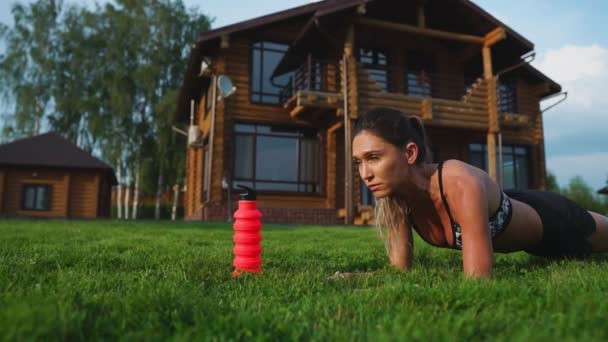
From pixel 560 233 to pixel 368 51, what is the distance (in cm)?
1509

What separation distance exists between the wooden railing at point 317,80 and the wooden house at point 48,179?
9680mm

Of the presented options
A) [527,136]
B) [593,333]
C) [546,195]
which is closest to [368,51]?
[527,136]

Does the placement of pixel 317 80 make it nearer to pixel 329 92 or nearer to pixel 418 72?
pixel 329 92

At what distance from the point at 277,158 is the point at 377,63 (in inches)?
210

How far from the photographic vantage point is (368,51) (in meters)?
18.0

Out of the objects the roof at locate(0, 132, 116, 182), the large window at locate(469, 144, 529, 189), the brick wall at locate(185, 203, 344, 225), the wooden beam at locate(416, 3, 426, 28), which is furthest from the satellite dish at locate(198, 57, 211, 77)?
the large window at locate(469, 144, 529, 189)

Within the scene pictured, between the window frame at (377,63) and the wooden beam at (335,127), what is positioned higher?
the window frame at (377,63)

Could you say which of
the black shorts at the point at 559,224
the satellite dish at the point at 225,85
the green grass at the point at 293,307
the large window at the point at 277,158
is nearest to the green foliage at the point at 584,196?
the large window at the point at 277,158

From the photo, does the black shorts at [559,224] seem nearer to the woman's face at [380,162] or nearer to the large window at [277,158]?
the woman's face at [380,162]

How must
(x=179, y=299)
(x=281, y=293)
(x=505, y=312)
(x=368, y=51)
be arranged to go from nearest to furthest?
1. (x=505, y=312)
2. (x=179, y=299)
3. (x=281, y=293)
4. (x=368, y=51)

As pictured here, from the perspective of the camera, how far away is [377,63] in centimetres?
1803

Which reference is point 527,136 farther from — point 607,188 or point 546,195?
point 546,195

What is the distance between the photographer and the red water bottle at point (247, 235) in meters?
3.08

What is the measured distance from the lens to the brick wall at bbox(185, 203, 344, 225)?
1505 centimetres
